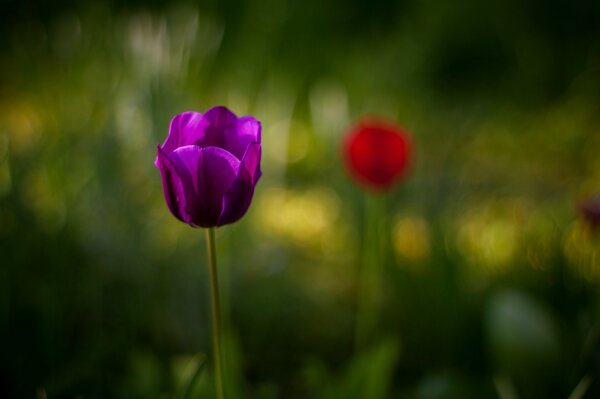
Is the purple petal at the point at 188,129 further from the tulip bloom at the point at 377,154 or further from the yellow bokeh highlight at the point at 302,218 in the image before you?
the yellow bokeh highlight at the point at 302,218

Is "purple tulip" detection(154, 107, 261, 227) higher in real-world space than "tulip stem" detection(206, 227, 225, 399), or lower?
higher

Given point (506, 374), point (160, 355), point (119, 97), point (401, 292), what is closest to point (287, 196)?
point (119, 97)

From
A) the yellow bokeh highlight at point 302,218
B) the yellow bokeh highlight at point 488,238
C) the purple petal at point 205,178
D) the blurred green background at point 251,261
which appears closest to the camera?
the purple petal at point 205,178

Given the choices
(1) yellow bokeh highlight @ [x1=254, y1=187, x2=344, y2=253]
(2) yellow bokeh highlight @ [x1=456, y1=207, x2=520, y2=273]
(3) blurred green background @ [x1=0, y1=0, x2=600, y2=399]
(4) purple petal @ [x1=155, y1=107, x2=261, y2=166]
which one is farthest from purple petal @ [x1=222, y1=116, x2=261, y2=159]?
(1) yellow bokeh highlight @ [x1=254, y1=187, x2=344, y2=253]

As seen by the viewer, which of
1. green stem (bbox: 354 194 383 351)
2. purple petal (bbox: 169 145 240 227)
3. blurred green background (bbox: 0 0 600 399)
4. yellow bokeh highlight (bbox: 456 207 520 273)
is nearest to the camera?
purple petal (bbox: 169 145 240 227)

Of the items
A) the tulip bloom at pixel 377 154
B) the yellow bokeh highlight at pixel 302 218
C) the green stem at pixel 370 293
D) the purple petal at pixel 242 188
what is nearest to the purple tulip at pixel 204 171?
the purple petal at pixel 242 188

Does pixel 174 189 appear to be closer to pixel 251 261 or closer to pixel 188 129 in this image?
pixel 188 129

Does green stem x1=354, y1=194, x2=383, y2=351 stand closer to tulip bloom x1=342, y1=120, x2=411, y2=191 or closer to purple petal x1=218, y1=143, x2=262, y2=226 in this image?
tulip bloom x1=342, y1=120, x2=411, y2=191
